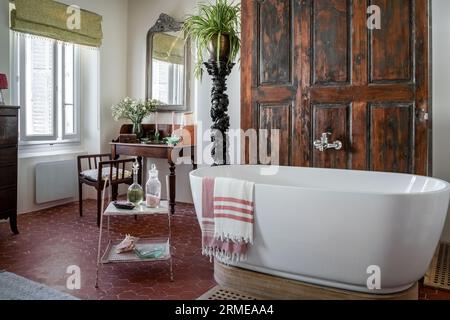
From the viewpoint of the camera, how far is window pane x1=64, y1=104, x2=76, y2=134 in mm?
4668

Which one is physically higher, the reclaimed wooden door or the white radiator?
the reclaimed wooden door

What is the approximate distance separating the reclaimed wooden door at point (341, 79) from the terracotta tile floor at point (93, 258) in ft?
3.58

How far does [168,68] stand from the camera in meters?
4.86

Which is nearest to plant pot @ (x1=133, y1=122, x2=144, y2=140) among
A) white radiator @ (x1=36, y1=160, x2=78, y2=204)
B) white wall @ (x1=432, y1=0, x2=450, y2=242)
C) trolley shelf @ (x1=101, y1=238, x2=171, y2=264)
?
white radiator @ (x1=36, y1=160, x2=78, y2=204)

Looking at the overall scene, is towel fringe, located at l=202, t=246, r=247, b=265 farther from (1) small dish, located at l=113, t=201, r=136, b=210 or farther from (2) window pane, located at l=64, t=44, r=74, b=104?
(2) window pane, located at l=64, t=44, r=74, b=104

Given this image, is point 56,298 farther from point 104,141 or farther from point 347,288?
point 104,141

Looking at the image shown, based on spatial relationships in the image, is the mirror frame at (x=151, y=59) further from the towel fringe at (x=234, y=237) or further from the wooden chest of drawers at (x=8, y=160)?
the towel fringe at (x=234, y=237)

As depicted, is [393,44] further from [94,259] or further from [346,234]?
[94,259]

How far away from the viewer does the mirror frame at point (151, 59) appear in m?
4.74

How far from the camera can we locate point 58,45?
446 cm

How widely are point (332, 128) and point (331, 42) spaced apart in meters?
0.68

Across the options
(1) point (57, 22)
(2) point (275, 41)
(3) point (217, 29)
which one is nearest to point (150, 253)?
(3) point (217, 29)

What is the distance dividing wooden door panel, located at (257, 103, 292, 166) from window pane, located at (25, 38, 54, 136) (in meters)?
2.46
